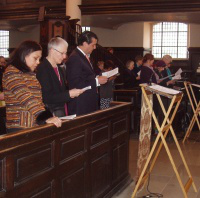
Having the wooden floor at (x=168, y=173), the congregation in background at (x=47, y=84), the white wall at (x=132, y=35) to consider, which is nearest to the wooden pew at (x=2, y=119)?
the congregation in background at (x=47, y=84)

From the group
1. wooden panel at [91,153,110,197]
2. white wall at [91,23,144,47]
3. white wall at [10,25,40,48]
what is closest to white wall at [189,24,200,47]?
white wall at [91,23,144,47]

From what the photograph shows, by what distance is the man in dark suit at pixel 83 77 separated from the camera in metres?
4.46

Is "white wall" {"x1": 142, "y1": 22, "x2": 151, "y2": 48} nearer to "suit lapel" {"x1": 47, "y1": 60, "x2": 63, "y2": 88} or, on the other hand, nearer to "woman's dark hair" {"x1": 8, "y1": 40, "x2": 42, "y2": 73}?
"suit lapel" {"x1": 47, "y1": 60, "x2": 63, "y2": 88}

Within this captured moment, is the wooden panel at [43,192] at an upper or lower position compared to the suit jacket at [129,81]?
lower

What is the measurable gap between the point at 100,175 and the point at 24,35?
54.9ft

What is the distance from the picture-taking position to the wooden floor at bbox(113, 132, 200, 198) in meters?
4.93

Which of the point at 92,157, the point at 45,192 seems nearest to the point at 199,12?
the point at 92,157

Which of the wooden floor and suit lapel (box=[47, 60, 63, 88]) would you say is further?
the wooden floor

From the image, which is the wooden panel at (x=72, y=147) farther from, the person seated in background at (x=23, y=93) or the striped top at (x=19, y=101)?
the striped top at (x=19, y=101)

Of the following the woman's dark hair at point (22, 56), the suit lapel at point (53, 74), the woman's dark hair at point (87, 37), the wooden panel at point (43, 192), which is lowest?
the wooden panel at point (43, 192)

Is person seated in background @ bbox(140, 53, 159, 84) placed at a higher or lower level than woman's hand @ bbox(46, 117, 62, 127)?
higher

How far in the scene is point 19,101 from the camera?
308 centimetres

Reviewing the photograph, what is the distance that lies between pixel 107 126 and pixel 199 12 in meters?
8.48

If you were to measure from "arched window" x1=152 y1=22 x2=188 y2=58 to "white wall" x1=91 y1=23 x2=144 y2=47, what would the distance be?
1.26 metres
